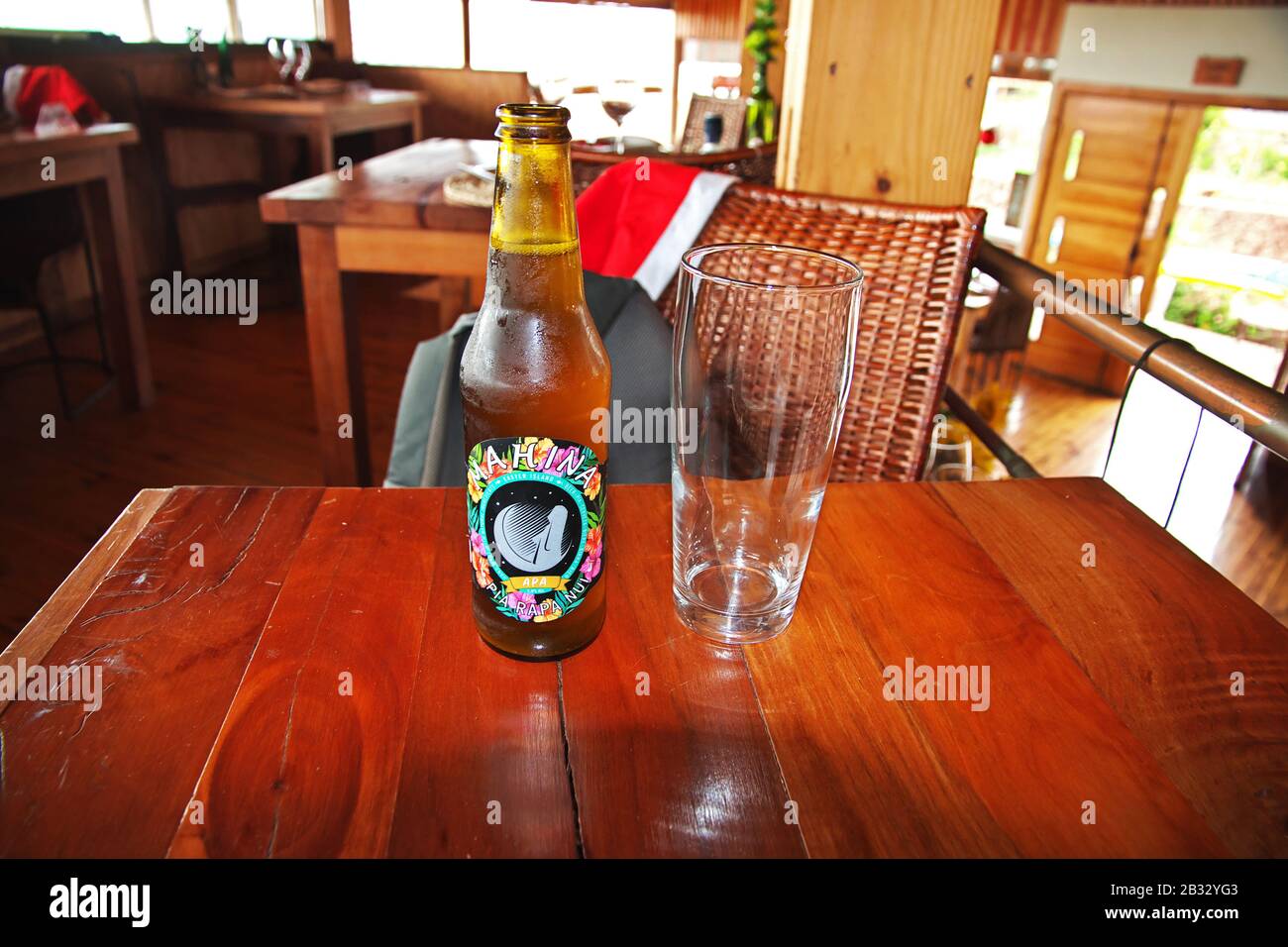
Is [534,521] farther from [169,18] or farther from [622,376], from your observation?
[169,18]

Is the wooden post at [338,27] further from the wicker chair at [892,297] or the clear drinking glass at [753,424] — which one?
the clear drinking glass at [753,424]

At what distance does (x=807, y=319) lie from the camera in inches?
20.2

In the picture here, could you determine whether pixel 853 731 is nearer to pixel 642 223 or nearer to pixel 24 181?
pixel 642 223

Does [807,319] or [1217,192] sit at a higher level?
[807,319]

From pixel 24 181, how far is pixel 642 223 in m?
2.01

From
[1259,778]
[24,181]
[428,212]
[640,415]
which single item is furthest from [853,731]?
[24,181]

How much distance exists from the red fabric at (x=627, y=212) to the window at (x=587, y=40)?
185 inches

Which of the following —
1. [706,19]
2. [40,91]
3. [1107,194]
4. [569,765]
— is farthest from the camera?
[1107,194]

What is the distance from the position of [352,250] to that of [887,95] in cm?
115

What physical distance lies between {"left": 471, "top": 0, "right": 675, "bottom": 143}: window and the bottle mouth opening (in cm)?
558

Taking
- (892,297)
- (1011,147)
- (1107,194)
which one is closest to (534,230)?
(892,297)

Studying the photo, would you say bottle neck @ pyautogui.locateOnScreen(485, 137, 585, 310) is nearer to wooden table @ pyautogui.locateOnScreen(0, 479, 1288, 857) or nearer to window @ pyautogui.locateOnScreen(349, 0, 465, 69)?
wooden table @ pyautogui.locateOnScreen(0, 479, 1288, 857)

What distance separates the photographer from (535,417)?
561 mm

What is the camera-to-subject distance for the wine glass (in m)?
2.66
